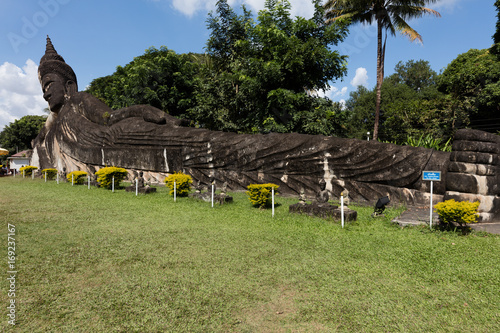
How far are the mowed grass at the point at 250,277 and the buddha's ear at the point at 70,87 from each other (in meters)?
13.5

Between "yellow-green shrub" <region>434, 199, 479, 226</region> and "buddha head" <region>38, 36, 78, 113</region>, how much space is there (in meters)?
19.0

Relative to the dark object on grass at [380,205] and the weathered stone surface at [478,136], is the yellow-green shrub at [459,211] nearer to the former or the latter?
the dark object on grass at [380,205]

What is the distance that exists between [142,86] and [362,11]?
608 inches

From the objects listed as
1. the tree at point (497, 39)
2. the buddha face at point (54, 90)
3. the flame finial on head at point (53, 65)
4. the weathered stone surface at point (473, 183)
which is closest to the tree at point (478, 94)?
the tree at point (497, 39)

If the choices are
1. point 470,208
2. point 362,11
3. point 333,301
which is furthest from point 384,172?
point 362,11

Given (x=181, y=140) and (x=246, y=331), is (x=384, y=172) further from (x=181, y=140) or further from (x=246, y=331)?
(x=181, y=140)

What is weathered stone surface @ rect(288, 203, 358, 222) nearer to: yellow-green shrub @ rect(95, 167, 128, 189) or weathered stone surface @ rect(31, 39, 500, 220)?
weathered stone surface @ rect(31, 39, 500, 220)

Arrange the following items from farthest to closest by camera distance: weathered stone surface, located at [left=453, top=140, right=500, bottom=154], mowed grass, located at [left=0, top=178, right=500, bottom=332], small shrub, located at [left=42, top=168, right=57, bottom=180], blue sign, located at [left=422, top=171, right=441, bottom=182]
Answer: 1. small shrub, located at [left=42, top=168, right=57, bottom=180]
2. weathered stone surface, located at [left=453, top=140, right=500, bottom=154]
3. blue sign, located at [left=422, top=171, right=441, bottom=182]
4. mowed grass, located at [left=0, top=178, right=500, bottom=332]

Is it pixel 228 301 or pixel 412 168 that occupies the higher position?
pixel 412 168

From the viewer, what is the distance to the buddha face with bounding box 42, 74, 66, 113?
1656 centimetres

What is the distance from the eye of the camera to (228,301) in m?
2.93

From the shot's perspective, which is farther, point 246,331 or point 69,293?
point 69,293

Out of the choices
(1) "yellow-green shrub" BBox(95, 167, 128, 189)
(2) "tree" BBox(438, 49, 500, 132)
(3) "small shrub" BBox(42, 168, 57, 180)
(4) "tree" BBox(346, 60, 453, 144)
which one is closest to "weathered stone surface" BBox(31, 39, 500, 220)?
(3) "small shrub" BBox(42, 168, 57, 180)

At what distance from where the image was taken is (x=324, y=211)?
6.31m
